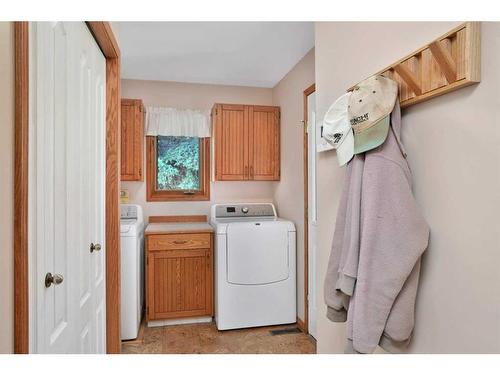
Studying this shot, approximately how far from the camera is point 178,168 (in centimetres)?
351

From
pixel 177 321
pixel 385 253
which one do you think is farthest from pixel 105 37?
pixel 177 321

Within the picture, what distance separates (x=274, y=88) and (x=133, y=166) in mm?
1724

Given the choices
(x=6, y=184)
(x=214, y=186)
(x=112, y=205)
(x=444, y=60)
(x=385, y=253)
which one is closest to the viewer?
(x=6, y=184)

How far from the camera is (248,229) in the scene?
283 cm

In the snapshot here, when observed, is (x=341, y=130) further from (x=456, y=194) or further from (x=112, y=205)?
(x=112, y=205)

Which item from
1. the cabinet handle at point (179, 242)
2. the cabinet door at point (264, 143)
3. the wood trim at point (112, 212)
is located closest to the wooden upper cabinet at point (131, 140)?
the cabinet handle at point (179, 242)

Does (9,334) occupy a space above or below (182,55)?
below

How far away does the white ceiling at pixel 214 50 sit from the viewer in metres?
2.32

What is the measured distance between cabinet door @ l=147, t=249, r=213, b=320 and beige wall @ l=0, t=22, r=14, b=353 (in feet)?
7.24

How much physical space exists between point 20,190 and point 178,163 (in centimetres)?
284

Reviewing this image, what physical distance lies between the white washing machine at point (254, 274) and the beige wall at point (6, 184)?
2.14 meters

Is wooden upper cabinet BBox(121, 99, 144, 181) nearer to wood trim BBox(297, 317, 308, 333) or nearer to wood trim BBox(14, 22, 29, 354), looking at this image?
wood trim BBox(297, 317, 308, 333)
